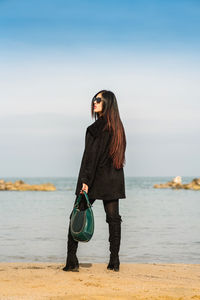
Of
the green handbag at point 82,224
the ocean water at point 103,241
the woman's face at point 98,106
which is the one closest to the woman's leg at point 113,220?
the green handbag at point 82,224

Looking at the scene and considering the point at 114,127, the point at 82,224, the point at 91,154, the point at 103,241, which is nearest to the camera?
the point at 82,224

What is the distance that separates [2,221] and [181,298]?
10185mm

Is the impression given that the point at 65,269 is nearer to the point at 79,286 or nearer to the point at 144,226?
the point at 79,286

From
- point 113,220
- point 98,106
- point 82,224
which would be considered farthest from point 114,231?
point 98,106

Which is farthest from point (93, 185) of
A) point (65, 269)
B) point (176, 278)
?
point (176, 278)

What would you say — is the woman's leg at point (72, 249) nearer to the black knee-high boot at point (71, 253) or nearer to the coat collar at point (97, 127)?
the black knee-high boot at point (71, 253)

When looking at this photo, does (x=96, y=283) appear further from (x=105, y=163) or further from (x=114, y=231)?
(x=105, y=163)

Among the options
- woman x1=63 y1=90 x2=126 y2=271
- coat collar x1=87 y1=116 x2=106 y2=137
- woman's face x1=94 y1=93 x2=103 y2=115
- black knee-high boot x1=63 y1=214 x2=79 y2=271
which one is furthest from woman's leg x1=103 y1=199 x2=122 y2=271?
woman's face x1=94 y1=93 x2=103 y2=115

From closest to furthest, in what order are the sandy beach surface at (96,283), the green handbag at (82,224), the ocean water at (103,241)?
the sandy beach surface at (96,283) → the green handbag at (82,224) → the ocean water at (103,241)

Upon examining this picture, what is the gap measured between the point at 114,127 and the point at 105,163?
0.43 metres

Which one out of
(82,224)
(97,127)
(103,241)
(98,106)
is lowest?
(103,241)

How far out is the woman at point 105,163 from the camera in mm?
5238

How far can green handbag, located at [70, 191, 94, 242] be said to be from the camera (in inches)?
201

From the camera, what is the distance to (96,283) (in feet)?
15.6
